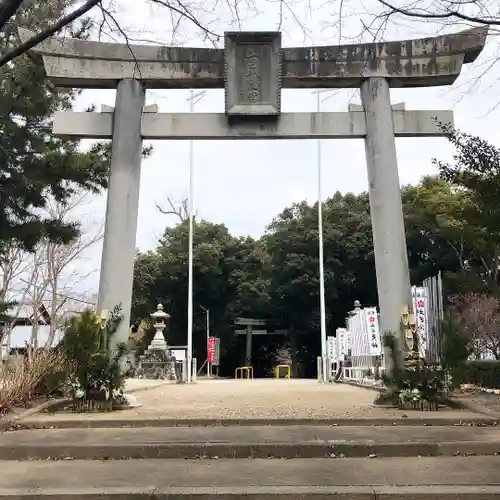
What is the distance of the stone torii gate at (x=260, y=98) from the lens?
9602 mm

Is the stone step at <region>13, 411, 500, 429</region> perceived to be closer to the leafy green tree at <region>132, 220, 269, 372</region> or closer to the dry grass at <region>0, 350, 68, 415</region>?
the dry grass at <region>0, 350, 68, 415</region>

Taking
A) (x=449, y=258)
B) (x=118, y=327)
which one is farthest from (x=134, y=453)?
(x=449, y=258)

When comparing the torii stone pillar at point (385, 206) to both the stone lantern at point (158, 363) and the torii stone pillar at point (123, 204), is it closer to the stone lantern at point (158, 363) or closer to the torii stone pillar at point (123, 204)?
the torii stone pillar at point (123, 204)

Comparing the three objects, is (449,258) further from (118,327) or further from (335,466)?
(335,466)

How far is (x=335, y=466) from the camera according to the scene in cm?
524

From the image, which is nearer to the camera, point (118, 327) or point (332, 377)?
point (118, 327)

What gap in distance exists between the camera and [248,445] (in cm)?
568

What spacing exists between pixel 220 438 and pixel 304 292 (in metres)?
26.3

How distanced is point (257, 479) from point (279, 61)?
23.3 feet

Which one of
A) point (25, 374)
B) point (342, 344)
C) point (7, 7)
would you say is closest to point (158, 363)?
point (342, 344)

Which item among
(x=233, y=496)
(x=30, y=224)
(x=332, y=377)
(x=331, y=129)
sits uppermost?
(x=331, y=129)

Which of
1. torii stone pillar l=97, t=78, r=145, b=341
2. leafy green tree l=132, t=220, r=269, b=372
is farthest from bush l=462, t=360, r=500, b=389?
leafy green tree l=132, t=220, r=269, b=372

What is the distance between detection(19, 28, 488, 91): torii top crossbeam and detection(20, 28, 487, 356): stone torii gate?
17 millimetres

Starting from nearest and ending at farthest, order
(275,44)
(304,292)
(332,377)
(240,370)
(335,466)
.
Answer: (335,466)
(275,44)
(332,377)
(304,292)
(240,370)
